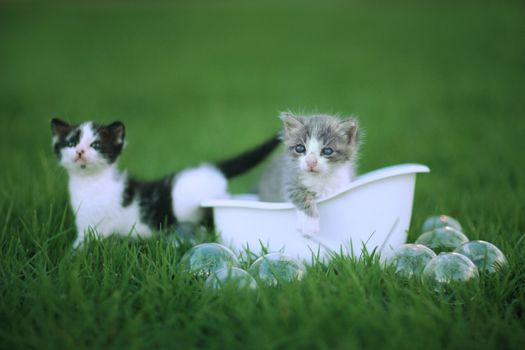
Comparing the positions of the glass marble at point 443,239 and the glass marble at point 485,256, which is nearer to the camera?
the glass marble at point 485,256

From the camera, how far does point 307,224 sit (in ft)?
9.40

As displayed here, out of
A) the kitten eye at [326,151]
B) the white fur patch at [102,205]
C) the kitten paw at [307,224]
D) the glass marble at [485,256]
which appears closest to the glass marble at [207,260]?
the kitten paw at [307,224]

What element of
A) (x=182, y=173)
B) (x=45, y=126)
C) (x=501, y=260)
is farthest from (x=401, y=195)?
(x=45, y=126)

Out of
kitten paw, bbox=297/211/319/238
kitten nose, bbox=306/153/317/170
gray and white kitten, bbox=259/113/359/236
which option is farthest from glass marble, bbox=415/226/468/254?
kitten nose, bbox=306/153/317/170

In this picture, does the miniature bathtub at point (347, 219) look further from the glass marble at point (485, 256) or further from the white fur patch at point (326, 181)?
the glass marble at point (485, 256)

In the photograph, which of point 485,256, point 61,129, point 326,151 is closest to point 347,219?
point 326,151

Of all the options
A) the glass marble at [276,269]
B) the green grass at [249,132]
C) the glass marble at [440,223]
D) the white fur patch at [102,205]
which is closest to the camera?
the green grass at [249,132]

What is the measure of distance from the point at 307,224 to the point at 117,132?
1294 millimetres

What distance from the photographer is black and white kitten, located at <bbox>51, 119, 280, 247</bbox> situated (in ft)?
10.1

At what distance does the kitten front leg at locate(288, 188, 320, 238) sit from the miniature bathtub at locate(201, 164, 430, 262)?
0.05m

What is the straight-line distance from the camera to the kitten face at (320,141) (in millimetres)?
2852

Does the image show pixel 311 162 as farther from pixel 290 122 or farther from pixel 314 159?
pixel 290 122

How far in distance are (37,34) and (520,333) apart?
44.4ft

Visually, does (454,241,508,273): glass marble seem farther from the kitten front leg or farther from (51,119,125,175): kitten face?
(51,119,125,175): kitten face
